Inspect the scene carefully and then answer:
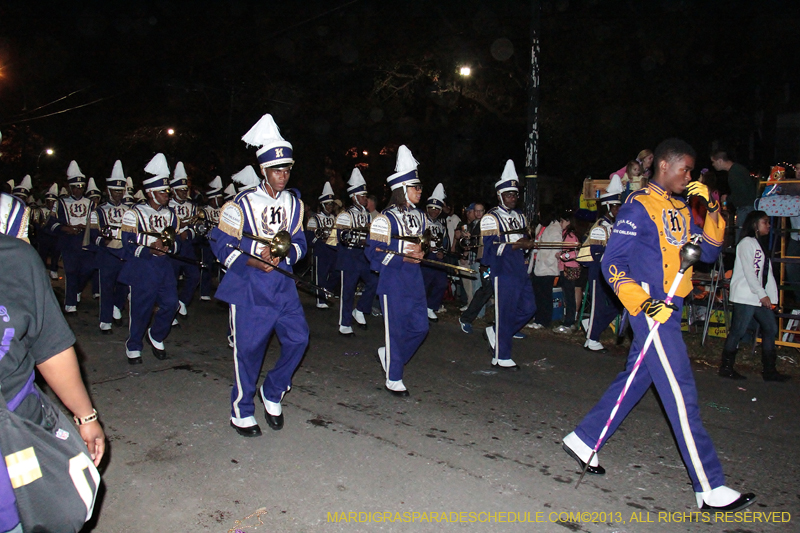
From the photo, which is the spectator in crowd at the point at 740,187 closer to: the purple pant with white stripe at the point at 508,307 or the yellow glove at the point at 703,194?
the purple pant with white stripe at the point at 508,307

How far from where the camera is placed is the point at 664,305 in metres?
3.67

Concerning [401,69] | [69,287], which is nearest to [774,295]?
[69,287]

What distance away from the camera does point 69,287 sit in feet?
35.3

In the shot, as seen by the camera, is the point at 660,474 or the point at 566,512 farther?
the point at 660,474

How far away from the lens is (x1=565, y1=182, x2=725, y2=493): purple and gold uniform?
3762mm

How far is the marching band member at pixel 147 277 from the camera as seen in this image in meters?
7.29

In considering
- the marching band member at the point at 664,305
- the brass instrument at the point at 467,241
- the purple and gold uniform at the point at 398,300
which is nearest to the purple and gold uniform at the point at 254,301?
the purple and gold uniform at the point at 398,300

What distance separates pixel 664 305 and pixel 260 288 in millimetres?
2854

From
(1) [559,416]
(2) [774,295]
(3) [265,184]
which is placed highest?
(3) [265,184]

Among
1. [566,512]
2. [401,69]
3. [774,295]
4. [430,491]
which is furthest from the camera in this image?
[401,69]

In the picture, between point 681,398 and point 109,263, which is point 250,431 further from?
point 109,263

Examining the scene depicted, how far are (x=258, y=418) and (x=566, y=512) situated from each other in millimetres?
2736

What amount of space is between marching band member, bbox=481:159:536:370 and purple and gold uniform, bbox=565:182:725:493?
3.02m

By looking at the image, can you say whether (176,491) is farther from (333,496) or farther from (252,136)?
(252,136)
